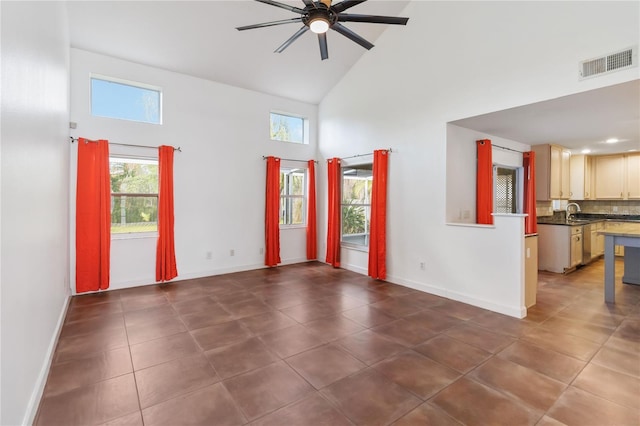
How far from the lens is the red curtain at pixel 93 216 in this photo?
4293 mm

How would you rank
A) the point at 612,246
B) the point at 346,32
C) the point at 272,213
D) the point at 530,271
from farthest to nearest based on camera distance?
the point at 272,213 < the point at 612,246 < the point at 530,271 < the point at 346,32

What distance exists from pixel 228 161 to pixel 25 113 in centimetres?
376

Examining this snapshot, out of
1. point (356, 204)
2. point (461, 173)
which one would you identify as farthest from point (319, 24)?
point (356, 204)

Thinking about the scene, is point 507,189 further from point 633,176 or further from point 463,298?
point 633,176

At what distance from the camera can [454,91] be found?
4.11 meters

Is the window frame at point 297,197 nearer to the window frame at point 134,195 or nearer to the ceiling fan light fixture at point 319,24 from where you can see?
the window frame at point 134,195

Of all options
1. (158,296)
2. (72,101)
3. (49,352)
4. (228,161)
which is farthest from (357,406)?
(72,101)

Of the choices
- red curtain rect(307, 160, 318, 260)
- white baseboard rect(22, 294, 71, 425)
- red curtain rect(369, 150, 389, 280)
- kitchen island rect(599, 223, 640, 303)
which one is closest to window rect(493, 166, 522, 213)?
kitchen island rect(599, 223, 640, 303)

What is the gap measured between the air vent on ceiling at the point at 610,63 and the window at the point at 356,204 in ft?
10.7

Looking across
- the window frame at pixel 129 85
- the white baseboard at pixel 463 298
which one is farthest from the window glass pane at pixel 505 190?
the window frame at pixel 129 85

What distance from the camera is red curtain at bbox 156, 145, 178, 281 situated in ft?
15.9

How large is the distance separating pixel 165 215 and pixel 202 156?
121cm

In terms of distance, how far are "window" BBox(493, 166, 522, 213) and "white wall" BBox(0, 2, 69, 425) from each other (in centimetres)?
583

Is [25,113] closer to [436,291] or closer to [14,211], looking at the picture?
[14,211]
